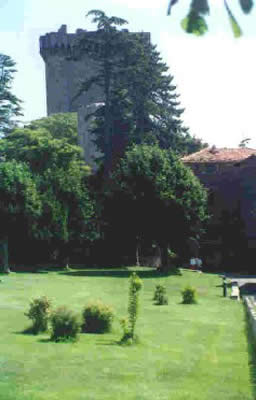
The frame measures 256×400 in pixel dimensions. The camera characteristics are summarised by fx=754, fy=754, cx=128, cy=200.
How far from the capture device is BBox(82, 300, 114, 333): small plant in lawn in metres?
23.4

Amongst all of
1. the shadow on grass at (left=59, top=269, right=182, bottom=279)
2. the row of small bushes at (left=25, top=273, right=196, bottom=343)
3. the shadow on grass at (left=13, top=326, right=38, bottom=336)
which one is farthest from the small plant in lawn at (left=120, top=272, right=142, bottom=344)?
the shadow on grass at (left=59, top=269, right=182, bottom=279)

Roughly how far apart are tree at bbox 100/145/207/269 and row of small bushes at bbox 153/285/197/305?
19.1m

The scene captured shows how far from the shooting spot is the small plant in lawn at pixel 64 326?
20.8 meters

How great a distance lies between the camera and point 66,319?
21.0m

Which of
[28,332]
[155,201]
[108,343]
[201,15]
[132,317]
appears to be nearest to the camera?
[201,15]

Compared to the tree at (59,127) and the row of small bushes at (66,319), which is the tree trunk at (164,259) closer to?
the tree at (59,127)

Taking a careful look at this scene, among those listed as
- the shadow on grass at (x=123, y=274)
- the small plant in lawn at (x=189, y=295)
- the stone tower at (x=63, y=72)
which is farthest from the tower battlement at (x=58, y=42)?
the small plant in lawn at (x=189, y=295)

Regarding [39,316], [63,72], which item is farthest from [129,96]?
[39,316]

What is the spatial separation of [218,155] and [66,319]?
54.9 meters

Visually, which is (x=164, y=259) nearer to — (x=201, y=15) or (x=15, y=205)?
(x=15, y=205)

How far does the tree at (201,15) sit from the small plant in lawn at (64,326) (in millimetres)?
17840

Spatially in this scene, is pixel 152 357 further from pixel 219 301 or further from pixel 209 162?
pixel 209 162

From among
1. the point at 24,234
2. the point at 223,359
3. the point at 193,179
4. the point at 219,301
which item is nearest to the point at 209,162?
the point at 193,179

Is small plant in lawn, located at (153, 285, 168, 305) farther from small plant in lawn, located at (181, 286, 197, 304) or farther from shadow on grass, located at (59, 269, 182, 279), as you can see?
shadow on grass, located at (59, 269, 182, 279)
